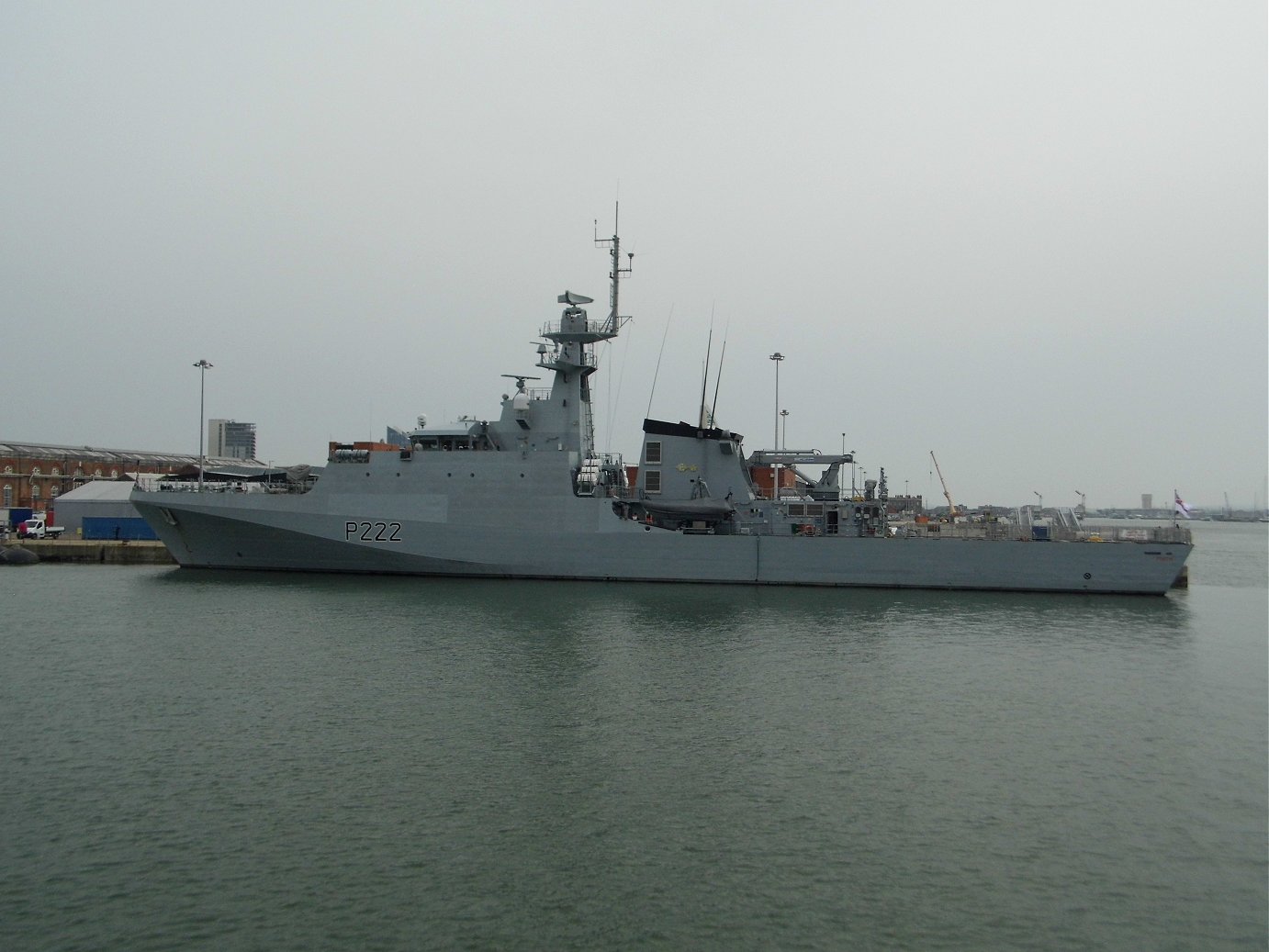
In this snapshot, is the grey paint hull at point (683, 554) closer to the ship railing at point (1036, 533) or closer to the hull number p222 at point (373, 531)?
the hull number p222 at point (373, 531)

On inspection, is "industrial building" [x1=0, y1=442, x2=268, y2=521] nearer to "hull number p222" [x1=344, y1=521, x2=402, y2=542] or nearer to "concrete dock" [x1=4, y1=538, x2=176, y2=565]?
"concrete dock" [x1=4, y1=538, x2=176, y2=565]

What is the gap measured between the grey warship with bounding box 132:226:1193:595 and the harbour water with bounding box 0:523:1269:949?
5997mm

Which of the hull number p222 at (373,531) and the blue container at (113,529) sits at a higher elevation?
the hull number p222 at (373,531)

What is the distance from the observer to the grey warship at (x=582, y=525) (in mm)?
20703

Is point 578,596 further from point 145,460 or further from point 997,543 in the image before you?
point 145,460

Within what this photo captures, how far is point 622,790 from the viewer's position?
7551 millimetres

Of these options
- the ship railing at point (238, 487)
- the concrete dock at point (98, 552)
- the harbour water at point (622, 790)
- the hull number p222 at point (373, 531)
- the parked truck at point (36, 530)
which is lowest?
the harbour water at point (622, 790)

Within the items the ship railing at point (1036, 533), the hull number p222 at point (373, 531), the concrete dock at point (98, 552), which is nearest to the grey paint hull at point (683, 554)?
the hull number p222 at point (373, 531)

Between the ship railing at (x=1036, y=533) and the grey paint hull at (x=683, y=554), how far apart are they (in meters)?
0.53

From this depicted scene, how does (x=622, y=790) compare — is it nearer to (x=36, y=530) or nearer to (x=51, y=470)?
(x=36, y=530)

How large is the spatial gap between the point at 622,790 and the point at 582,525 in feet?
44.2

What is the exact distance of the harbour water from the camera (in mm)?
5480

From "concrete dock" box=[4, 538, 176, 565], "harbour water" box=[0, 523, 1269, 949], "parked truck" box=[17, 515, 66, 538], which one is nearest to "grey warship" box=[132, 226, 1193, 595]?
"harbour water" box=[0, 523, 1269, 949]

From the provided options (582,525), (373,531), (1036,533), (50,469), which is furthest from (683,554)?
(50,469)
